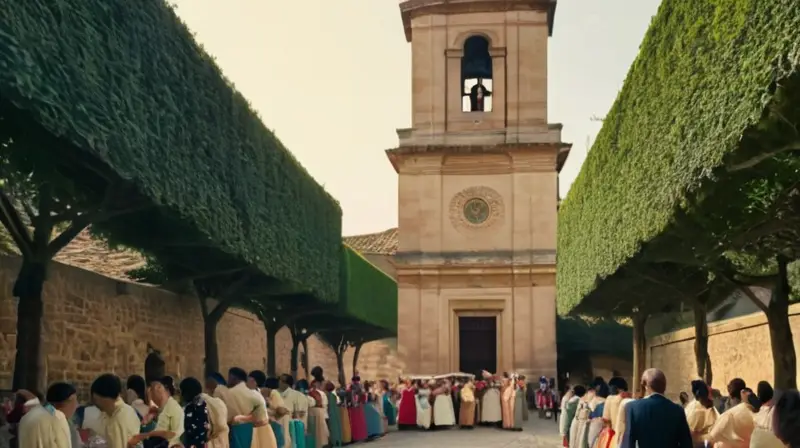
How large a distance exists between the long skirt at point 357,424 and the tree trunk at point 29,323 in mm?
9992

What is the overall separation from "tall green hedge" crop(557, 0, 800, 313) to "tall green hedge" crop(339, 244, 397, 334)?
1108 centimetres

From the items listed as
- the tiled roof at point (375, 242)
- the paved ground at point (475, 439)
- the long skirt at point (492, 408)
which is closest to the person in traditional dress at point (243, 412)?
the paved ground at point (475, 439)

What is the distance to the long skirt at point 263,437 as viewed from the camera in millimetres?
11195

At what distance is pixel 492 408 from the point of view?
83.2 ft

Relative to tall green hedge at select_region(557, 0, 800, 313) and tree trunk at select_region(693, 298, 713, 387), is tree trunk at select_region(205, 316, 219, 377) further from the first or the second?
tree trunk at select_region(693, 298, 713, 387)

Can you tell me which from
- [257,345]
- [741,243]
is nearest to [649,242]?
[741,243]

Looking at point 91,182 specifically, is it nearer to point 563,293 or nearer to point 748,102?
point 748,102

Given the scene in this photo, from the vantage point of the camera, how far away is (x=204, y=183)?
49.2ft

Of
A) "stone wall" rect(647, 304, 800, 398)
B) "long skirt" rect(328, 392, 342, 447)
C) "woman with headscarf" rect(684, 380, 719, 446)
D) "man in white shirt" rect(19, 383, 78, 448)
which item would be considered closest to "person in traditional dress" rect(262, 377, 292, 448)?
"long skirt" rect(328, 392, 342, 447)

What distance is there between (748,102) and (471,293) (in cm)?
2482

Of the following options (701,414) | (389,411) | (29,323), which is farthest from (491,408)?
(29,323)

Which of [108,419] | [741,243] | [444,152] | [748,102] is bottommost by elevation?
[108,419]

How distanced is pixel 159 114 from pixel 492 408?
14.8 metres

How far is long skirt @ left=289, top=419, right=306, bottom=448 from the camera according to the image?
15144mm
